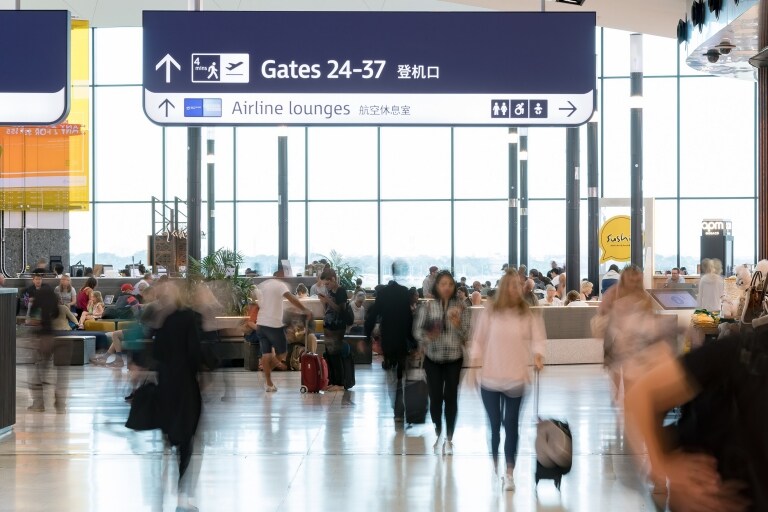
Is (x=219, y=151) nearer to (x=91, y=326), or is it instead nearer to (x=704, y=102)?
(x=91, y=326)

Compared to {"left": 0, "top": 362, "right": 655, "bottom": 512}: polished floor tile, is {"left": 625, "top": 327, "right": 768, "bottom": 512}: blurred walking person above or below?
above

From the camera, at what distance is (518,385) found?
6832 millimetres

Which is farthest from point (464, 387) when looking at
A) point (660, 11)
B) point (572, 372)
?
point (660, 11)

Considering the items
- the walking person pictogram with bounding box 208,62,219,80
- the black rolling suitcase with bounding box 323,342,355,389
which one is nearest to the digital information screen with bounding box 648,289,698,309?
the black rolling suitcase with bounding box 323,342,355,389

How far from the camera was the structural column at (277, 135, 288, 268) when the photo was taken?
2997cm

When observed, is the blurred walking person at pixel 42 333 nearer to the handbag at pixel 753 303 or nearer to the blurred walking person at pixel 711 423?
the handbag at pixel 753 303

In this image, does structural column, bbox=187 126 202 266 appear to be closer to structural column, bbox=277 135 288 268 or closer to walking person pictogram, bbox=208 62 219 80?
structural column, bbox=277 135 288 268

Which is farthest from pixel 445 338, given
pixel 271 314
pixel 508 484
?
pixel 271 314

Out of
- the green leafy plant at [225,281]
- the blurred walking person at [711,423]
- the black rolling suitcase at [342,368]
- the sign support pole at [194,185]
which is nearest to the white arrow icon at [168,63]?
the blurred walking person at [711,423]

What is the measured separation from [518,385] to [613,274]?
15.6 meters

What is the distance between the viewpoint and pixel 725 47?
13.5 m

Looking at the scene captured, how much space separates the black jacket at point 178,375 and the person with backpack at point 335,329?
5.93 metres

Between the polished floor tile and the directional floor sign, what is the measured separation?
240cm

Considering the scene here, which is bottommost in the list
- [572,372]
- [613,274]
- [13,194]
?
[572,372]
